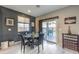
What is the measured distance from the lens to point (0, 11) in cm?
213

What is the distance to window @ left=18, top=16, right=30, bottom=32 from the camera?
2.36 metres

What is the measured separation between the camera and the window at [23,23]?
236 centimetres

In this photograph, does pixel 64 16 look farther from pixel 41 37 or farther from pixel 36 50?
pixel 36 50

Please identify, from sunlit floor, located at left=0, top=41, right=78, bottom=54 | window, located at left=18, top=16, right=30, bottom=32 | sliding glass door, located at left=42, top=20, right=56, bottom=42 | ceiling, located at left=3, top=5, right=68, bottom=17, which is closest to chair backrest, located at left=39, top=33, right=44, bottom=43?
sliding glass door, located at left=42, top=20, right=56, bottom=42

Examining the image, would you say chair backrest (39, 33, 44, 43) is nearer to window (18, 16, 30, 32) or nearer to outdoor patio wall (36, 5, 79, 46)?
outdoor patio wall (36, 5, 79, 46)

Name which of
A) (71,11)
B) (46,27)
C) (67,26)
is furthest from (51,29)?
(71,11)

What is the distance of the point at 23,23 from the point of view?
2443 millimetres

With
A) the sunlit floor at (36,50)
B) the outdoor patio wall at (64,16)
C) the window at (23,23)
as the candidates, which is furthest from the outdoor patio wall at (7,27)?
the outdoor patio wall at (64,16)

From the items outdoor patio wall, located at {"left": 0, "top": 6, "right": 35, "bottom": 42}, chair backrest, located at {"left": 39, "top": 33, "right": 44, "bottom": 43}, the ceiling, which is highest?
the ceiling

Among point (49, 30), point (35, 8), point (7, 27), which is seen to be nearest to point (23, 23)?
point (7, 27)

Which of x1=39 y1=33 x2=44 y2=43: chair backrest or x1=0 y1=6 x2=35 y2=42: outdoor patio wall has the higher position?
x1=0 y1=6 x2=35 y2=42: outdoor patio wall

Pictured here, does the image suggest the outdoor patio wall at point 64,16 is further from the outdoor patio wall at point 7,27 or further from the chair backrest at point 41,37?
the outdoor patio wall at point 7,27

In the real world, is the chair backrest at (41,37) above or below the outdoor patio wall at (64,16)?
below
